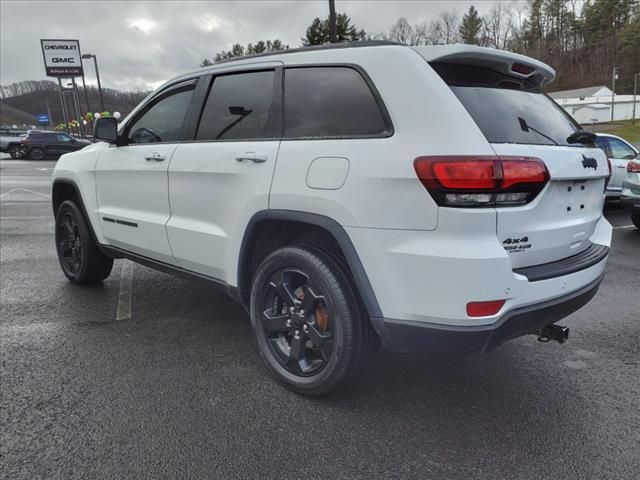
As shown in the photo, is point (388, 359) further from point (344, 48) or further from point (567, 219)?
point (344, 48)

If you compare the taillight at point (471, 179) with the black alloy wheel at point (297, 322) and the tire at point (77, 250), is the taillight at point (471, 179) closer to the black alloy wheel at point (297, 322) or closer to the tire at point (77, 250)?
the black alloy wheel at point (297, 322)

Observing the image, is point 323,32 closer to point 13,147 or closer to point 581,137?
point 13,147

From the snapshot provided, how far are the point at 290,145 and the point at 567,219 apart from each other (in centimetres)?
147

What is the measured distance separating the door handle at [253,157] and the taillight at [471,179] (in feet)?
3.13

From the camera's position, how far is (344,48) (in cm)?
266

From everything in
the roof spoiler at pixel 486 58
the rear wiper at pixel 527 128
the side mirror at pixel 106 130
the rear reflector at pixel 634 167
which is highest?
the roof spoiler at pixel 486 58

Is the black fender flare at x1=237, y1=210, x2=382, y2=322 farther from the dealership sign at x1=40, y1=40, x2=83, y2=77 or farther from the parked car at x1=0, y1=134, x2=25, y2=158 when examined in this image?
the dealership sign at x1=40, y1=40, x2=83, y2=77

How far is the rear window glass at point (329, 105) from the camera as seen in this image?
2438 mm

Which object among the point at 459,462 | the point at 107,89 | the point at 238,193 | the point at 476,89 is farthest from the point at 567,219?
the point at 107,89

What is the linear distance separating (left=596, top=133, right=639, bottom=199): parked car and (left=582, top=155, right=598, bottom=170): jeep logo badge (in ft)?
26.6

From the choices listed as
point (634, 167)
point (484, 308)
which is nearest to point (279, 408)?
point (484, 308)

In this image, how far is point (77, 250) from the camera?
15.9 feet

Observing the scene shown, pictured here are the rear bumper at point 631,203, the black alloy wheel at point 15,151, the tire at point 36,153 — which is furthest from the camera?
the black alloy wheel at point 15,151

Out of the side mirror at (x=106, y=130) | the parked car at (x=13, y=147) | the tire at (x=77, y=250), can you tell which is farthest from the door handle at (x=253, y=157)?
the parked car at (x=13, y=147)
